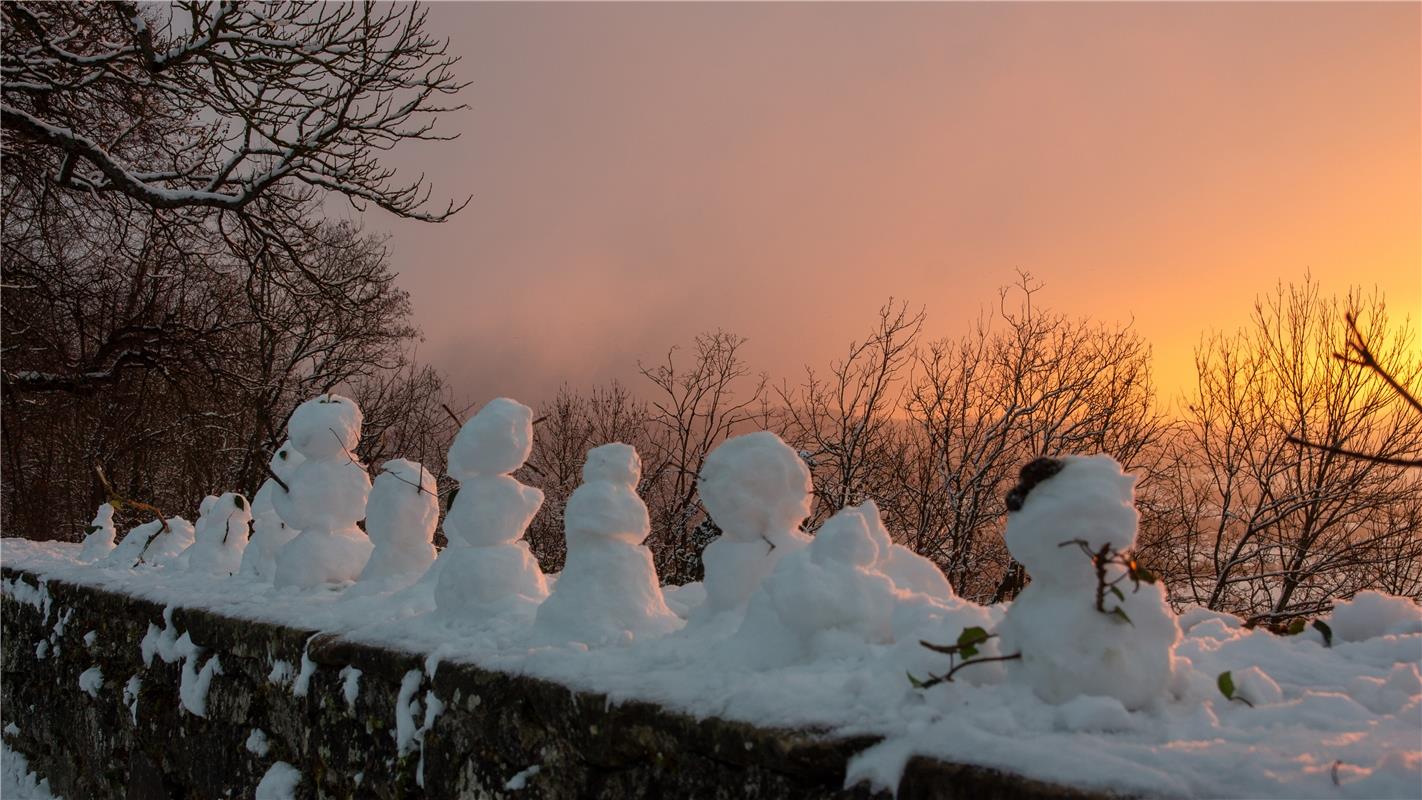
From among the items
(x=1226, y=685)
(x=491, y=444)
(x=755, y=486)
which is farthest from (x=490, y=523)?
(x=1226, y=685)

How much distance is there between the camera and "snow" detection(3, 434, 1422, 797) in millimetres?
1317

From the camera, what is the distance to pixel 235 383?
1323 centimetres

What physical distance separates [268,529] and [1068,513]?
4.16 meters

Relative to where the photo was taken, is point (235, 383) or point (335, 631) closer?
point (335, 631)

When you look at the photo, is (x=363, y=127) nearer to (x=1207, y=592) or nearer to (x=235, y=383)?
(x=235, y=383)

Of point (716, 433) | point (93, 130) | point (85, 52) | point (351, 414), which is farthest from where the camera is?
point (716, 433)

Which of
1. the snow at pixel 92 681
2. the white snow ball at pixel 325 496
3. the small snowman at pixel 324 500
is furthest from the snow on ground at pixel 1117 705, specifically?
the snow at pixel 92 681

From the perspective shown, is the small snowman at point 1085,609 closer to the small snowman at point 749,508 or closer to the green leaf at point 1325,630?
the green leaf at point 1325,630

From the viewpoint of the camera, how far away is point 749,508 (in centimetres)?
236

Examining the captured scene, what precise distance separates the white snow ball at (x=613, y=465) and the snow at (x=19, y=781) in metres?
4.42

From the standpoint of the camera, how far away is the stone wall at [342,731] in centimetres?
163

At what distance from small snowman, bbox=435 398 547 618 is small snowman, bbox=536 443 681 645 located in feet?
1.10

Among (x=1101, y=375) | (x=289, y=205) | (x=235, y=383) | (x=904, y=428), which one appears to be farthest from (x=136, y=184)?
(x=1101, y=375)

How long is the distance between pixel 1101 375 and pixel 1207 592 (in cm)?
324
